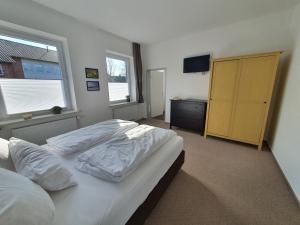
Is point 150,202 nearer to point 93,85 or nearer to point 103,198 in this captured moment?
point 103,198

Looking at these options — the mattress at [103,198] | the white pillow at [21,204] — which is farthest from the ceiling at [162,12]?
the white pillow at [21,204]

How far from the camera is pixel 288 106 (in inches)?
81.9

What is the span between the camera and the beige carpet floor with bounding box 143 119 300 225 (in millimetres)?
1324

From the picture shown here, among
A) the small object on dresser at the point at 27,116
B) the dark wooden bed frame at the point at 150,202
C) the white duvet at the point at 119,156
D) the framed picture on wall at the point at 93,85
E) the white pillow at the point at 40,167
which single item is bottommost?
the dark wooden bed frame at the point at 150,202

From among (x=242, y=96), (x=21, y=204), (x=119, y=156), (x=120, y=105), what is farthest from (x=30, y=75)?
(x=242, y=96)

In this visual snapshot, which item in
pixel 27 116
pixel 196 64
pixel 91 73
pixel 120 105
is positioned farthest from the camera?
pixel 120 105

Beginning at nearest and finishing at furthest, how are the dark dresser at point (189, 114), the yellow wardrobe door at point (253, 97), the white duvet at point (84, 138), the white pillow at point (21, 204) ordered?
the white pillow at point (21, 204) < the white duvet at point (84, 138) < the yellow wardrobe door at point (253, 97) < the dark dresser at point (189, 114)

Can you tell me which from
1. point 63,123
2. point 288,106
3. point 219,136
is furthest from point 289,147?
point 63,123

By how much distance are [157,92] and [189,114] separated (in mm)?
2015

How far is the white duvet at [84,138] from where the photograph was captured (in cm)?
149

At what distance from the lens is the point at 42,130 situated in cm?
231

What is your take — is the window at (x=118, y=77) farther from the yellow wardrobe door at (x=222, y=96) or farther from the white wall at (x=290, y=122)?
the white wall at (x=290, y=122)

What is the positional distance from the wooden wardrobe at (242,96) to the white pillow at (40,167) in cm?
292

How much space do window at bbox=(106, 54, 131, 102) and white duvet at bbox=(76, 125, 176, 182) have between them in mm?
2427
